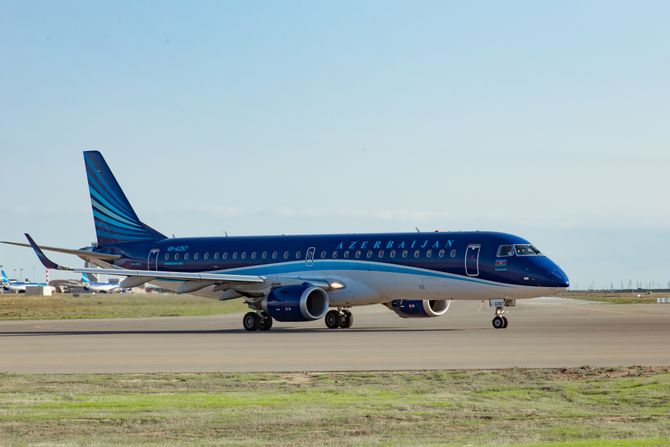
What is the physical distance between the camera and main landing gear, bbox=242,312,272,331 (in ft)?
140

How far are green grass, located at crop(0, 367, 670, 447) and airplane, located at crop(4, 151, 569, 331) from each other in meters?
19.3

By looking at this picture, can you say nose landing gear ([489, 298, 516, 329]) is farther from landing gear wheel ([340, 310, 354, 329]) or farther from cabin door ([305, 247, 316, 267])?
cabin door ([305, 247, 316, 267])

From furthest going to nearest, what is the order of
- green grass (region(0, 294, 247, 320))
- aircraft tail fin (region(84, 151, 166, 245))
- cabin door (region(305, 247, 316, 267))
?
green grass (region(0, 294, 247, 320)), aircraft tail fin (region(84, 151, 166, 245)), cabin door (region(305, 247, 316, 267))

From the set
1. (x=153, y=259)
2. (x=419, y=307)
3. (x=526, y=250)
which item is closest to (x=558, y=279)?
(x=526, y=250)

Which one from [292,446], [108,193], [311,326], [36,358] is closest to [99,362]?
[36,358]

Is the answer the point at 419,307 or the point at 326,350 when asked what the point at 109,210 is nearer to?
the point at 419,307

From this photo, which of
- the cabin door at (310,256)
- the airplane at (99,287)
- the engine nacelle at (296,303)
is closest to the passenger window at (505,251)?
the engine nacelle at (296,303)

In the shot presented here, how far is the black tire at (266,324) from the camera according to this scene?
4262 centimetres

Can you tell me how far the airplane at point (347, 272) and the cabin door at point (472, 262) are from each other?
4cm

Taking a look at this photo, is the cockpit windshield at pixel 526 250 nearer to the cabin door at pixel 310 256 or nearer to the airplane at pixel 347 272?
the airplane at pixel 347 272

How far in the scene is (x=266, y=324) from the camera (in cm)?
4262

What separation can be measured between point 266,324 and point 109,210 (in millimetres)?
12473

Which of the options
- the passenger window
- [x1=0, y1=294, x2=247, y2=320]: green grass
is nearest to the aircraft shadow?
the passenger window

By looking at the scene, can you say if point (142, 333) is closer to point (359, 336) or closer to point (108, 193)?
point (359, 336)
